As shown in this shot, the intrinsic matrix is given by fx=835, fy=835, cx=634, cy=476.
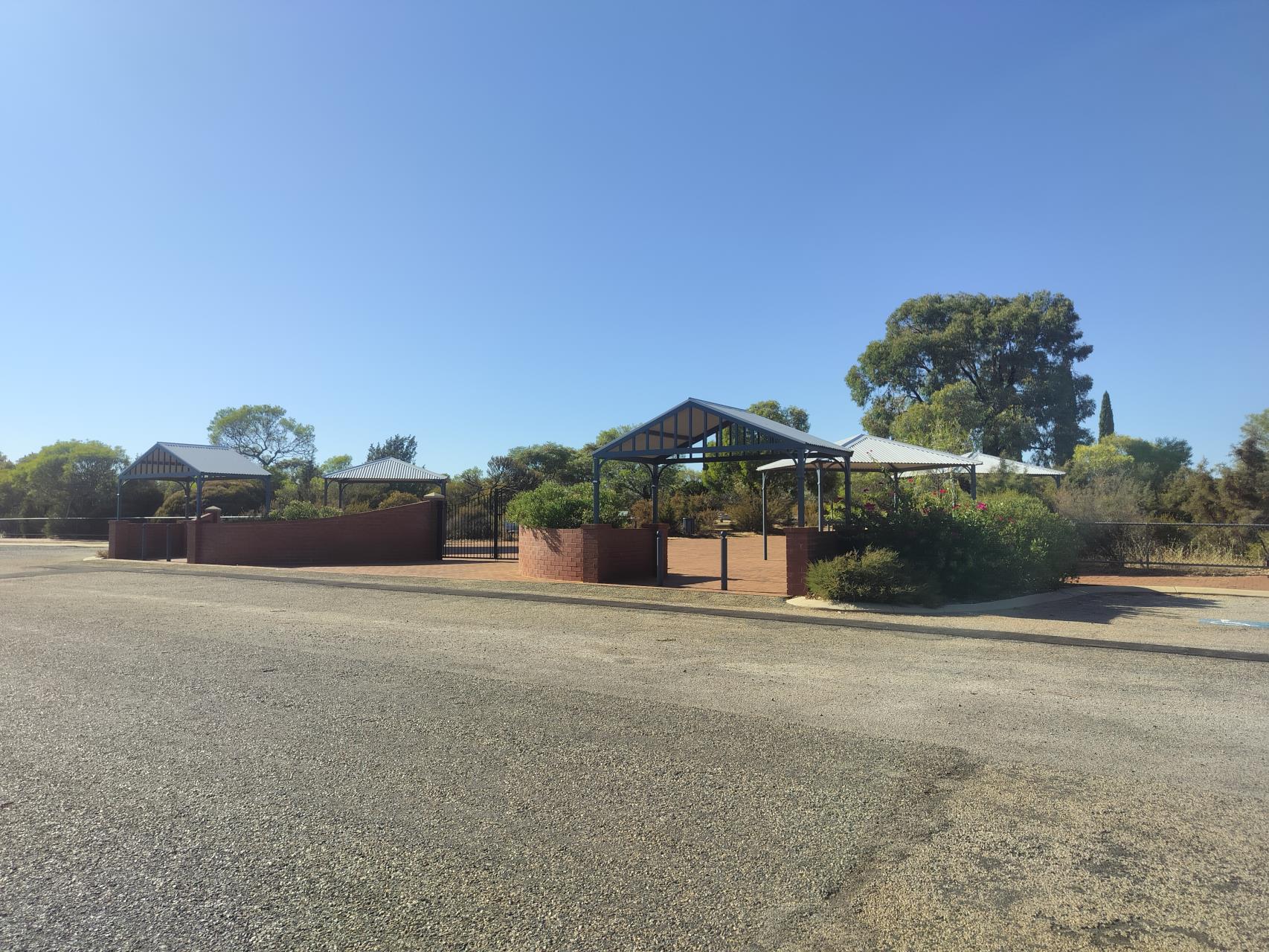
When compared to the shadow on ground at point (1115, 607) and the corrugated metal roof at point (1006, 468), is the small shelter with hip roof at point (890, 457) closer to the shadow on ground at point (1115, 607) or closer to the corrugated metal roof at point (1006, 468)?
the corrugated metal roof at point (1006, 468)

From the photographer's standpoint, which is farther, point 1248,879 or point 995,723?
point 995,723

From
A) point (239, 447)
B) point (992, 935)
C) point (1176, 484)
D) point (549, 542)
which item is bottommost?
point (992, 935)

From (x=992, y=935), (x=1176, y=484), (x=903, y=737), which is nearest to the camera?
(x=992, y=935)

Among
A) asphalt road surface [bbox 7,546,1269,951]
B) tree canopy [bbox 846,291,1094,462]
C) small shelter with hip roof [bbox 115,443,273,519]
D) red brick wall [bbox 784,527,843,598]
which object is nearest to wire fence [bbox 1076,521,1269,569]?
red brick wall [bbox 784,527,843,598]

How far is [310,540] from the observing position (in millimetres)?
Answer: 23484

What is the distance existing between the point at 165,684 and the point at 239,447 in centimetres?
7828

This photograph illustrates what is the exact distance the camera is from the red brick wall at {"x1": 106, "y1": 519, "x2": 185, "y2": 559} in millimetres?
26125

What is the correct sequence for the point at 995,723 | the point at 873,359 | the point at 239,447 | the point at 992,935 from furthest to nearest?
the point at 239,447 < the point at 873,359 < the point at 995,723 < the point at 992,935

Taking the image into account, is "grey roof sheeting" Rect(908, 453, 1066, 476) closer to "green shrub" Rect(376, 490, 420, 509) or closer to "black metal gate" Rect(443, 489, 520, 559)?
"black metal gate" Rect(443, 489, 520, 559)

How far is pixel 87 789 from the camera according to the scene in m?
4.86

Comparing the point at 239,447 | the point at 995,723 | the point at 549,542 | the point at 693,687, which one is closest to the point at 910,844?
the point at 995,723

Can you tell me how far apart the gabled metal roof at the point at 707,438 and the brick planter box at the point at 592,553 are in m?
1.62

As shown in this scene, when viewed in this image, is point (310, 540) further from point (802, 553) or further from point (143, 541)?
point (802, 553)

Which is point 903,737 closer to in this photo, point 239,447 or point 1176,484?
point 1176,484
